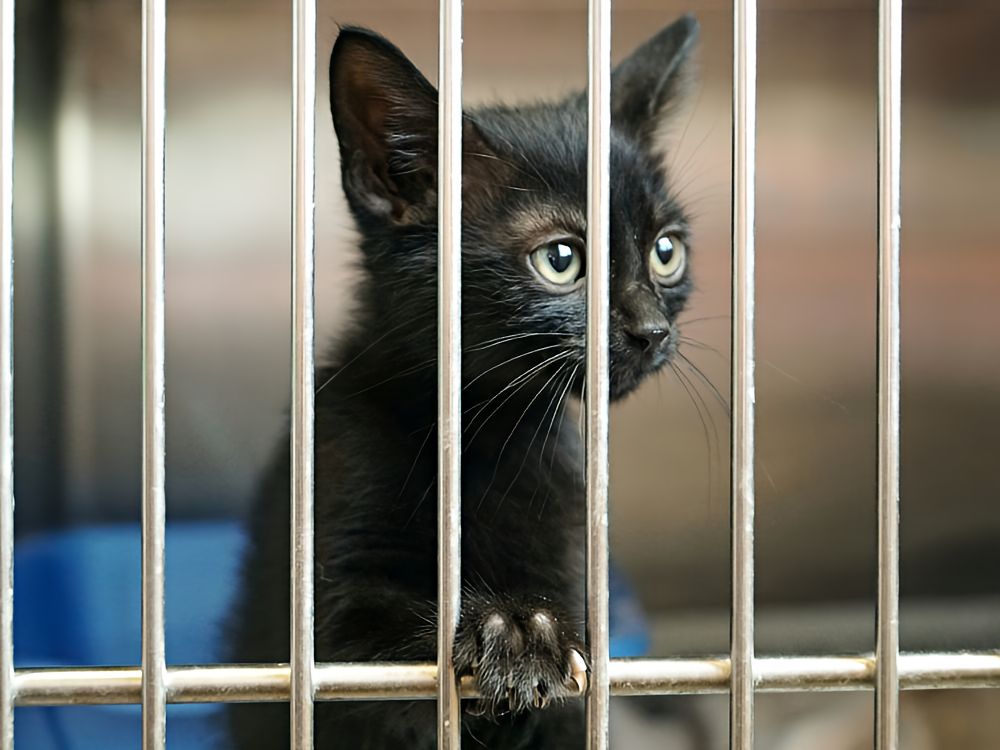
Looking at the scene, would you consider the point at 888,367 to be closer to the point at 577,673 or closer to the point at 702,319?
the point at 577,673

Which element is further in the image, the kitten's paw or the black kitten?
the black kitten

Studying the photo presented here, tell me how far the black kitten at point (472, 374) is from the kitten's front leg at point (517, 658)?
0.05m

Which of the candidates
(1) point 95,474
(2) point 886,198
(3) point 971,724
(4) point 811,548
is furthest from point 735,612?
(1) point 95,474

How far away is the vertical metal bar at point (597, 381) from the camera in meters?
0.50

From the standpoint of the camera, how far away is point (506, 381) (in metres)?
0.79

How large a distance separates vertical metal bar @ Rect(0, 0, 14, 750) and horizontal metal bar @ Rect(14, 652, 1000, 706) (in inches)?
0.6

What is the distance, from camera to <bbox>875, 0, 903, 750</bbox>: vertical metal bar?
51 centimetres

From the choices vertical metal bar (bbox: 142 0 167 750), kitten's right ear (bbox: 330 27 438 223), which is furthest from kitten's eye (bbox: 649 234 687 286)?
vertical metal bar (bbox: 142 0 167 750)

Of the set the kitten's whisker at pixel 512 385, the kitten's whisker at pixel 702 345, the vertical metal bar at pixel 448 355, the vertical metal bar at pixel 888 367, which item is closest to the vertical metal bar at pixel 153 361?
the vertical metal bar at pixel 448 355

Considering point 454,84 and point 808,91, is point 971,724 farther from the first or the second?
point 454,84

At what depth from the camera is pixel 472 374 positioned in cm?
79

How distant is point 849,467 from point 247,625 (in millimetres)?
642

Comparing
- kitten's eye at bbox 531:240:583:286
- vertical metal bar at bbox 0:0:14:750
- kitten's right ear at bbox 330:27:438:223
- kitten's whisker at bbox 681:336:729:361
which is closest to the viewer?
vertical metal bar at bbox 0:0:14:750

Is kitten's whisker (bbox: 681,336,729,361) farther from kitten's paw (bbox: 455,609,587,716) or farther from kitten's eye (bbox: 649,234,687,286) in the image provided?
kitten's paw (bbox: 455,609,587,716)
